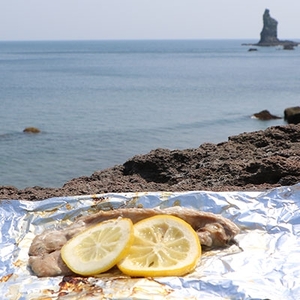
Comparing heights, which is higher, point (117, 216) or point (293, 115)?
point (117, 216)

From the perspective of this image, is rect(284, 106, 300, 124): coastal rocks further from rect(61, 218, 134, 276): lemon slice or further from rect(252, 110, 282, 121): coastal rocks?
rect(61, 218, 134, 276): lemon slice

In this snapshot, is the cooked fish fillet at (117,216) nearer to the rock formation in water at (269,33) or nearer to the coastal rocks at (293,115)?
the coastal rocks at (293,115)

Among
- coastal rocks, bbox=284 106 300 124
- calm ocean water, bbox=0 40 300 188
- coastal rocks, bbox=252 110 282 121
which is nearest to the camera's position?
calm ocean water, bbox=0 40 300 188

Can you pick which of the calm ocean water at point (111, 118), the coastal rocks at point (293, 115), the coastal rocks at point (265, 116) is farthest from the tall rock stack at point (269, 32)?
the coastal rocks at point (293, 115)

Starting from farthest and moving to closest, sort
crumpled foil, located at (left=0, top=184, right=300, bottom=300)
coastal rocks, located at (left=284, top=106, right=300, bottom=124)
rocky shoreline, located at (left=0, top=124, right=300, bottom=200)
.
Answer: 1. coastal rocks, located at (left=284, top=106, right=300, bottom=124)
2. rocky shoreline, located at (left=0, top=124, right=300, bottom=200)
3. crumpled foil, located at (left=0, top=184, right=300, bottom=300)

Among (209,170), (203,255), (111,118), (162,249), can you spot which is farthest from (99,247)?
(111,118)

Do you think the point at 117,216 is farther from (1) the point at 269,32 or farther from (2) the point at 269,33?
(2) the point at 269,33

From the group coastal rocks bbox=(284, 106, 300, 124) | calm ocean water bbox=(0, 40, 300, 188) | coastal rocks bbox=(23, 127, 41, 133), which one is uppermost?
coastal rocks bbox=(284, 106, 300, 124)

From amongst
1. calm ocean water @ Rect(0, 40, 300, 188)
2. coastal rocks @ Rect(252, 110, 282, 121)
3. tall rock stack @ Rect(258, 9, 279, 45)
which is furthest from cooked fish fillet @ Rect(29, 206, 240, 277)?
tall rock stack @ Rect(258, 9, 279, 45)
